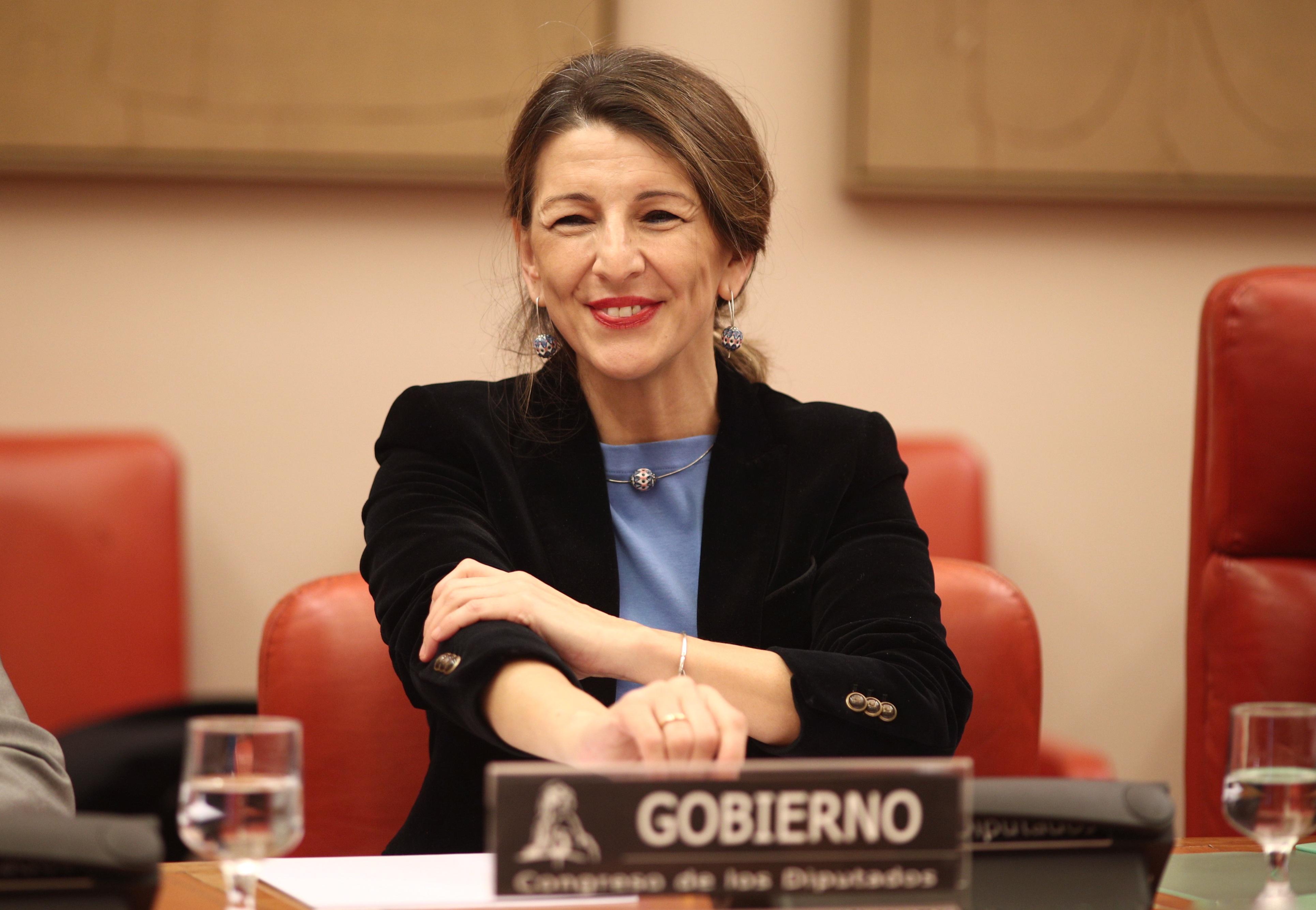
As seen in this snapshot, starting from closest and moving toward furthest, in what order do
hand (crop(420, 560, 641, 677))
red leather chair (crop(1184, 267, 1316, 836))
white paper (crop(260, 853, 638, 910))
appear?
white paper (crop(260, 853, 638, 910)) → hand (crop(420, 560, 641, 677)) → red leather chair (crop(1184, 267, 1316, 836))

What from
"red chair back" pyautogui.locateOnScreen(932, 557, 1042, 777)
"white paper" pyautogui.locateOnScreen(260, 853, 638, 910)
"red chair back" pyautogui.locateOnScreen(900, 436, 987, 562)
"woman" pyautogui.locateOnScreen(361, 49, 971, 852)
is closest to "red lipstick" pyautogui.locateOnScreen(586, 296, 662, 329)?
"woman" pyautogui.locateOnScreen(361, 49, 971, 852)

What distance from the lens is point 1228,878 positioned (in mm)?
939

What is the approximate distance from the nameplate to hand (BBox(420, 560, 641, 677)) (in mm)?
472

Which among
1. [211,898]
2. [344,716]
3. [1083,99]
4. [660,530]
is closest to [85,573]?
[344,716]

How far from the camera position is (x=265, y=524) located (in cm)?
214

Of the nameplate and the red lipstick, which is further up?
the red lipstick

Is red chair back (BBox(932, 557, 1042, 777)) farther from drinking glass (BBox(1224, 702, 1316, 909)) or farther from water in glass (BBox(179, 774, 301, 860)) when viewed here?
water in glass (BBox(179, 774, 301, 860))

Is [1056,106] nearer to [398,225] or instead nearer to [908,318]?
[908,318]

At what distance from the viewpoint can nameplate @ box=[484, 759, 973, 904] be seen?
67cm

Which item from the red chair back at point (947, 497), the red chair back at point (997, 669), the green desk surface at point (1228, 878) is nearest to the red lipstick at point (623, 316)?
the red chair back at point (997, 669)

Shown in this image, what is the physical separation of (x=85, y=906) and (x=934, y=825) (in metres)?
0.45

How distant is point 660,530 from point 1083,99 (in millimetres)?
1218

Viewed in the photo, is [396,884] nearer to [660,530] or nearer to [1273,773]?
[1273,773]

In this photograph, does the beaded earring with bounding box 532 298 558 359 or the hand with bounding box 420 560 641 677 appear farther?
the beaded earring with bounding box 532 298 558 359
